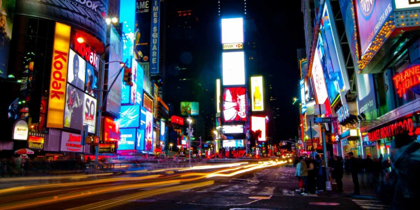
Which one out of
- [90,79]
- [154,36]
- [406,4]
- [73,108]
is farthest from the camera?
[154,36]

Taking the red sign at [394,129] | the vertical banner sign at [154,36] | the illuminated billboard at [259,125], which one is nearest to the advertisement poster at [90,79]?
the vertical banner sign at [154,36]

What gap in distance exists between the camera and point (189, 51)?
17888 centimetres

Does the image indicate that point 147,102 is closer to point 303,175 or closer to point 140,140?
point 140,140

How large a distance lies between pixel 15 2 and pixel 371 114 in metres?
39.5

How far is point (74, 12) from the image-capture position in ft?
133

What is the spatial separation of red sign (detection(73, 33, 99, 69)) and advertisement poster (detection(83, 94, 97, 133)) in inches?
216

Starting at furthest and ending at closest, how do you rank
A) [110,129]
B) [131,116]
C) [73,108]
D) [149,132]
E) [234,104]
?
[234,104], [149,132], [131,116], [110,129], [73,108]

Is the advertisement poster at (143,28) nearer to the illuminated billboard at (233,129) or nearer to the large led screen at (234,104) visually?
the large led screen at (234,104)

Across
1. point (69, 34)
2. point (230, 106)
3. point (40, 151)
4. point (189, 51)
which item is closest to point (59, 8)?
point (69, 34)

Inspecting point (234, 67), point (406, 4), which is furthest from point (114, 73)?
point (234, 67)

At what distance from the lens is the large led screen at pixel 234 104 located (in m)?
122

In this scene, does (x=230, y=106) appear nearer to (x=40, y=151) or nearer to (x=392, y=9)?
(x=40, y=151)

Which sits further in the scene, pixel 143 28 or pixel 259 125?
pixel 259 125

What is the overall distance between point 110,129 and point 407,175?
56803mm
